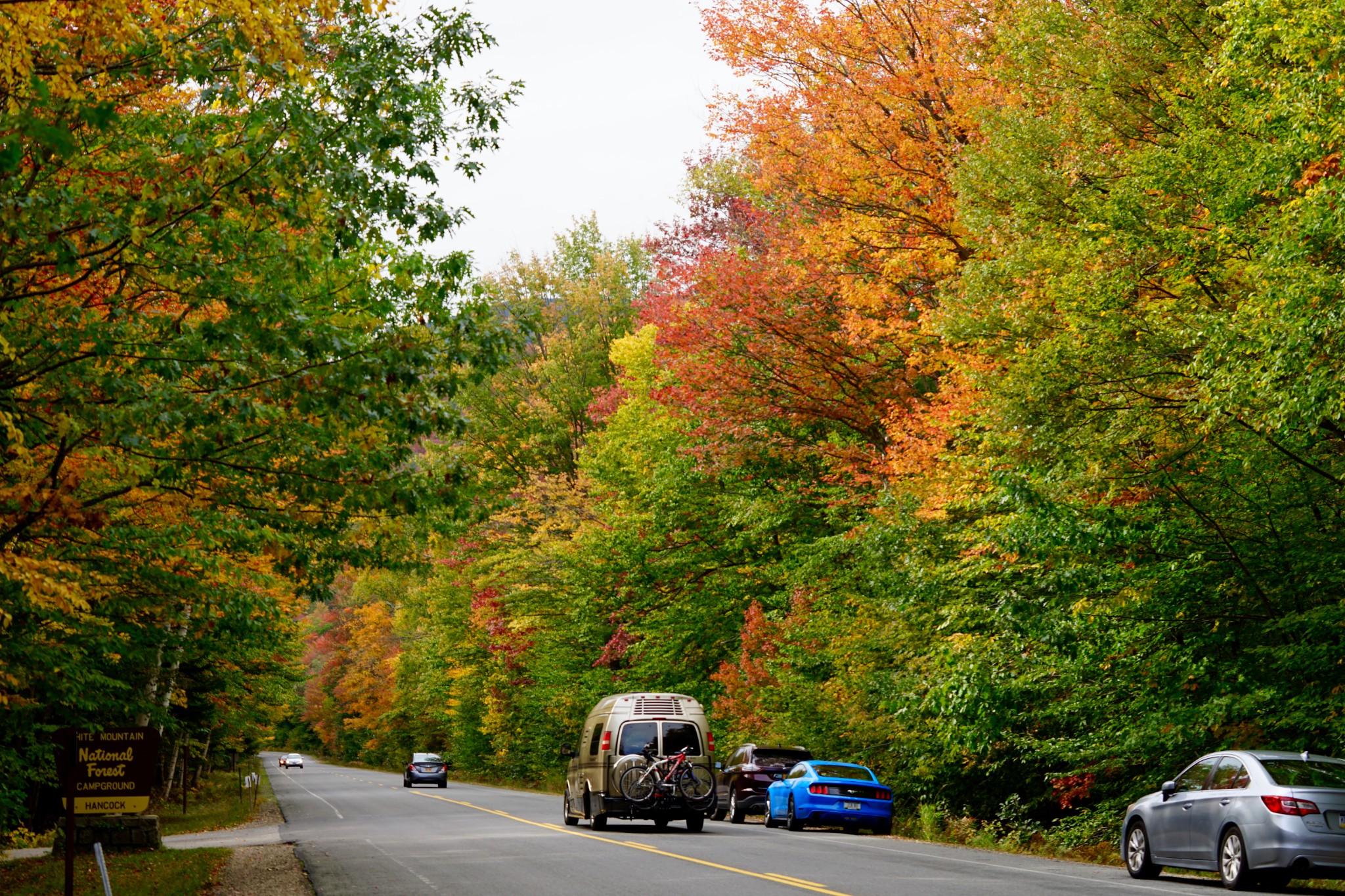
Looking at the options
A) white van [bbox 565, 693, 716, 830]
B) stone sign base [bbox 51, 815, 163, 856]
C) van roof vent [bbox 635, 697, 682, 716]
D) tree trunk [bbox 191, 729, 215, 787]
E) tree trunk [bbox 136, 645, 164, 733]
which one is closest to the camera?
stone sign base [bbox 51, 815, 163, 856]

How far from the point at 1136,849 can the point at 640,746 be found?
8.75 metres

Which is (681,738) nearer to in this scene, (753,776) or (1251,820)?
(753,776)

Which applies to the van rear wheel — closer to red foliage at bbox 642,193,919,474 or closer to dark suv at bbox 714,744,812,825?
dark suv at bbox 714,744,812,825

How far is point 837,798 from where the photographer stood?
2220cm

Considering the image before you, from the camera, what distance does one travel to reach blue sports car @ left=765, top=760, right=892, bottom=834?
2220 centimetres

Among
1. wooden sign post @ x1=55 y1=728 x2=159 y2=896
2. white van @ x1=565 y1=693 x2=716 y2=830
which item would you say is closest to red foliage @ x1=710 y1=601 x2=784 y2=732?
white van @ x1=565 y1=693 x2=716 y2=830

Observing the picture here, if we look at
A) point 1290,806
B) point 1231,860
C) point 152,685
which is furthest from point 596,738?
point 1290,806

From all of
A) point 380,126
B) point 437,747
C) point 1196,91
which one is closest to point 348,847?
point 380,126

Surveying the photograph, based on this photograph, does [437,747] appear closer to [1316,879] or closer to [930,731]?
[930,731]

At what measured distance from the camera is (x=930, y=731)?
20750 millimetres

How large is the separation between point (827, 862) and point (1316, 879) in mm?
5392

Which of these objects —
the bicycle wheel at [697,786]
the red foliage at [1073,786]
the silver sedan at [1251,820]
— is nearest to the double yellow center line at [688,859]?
the bicycle wheel at [697,786]

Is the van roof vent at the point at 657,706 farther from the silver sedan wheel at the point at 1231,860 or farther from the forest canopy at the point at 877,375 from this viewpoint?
the silver sedan wheel at the point at 1231,860

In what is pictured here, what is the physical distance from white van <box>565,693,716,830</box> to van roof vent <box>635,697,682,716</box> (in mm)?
11
